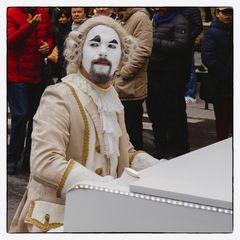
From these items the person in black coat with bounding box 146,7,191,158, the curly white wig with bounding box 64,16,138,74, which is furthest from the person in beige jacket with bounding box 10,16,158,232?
the person in black coat with bounding box 146,7,191,158

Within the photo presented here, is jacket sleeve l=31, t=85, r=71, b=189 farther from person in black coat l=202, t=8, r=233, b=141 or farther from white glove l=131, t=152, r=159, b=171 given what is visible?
person in black coat l=202, t=8, r=233, b=141

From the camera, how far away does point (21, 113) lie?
1853 mm

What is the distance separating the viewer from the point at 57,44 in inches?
72.1

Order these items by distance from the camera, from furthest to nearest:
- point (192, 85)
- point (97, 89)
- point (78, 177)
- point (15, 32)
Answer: point (192, 85)
point (15, 32)
point (97, 89)
point (78, 177)

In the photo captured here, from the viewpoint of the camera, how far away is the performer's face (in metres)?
1.67

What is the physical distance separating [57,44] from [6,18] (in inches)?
7.7

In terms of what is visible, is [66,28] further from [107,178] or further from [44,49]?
[107,178]

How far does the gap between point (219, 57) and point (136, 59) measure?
189mm

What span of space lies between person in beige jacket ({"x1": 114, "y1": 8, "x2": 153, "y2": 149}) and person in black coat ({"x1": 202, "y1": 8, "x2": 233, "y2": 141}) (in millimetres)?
143

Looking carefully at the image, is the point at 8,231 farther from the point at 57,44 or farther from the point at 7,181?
the point at 57,44

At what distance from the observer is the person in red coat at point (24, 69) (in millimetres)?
1746

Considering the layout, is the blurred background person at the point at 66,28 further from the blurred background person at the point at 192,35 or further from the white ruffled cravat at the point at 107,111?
the blurred background person at the point at 192,35

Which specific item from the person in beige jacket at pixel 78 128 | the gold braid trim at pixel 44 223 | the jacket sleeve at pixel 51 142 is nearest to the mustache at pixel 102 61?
the person in beige jacket at pixel 78 128

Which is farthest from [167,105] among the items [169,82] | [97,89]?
[97,89]
